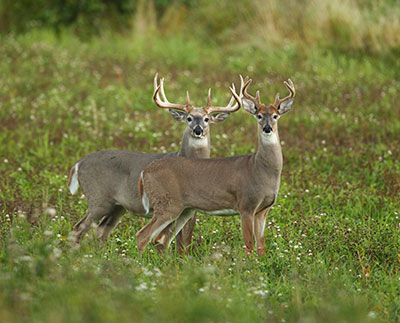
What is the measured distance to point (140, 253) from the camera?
6.02m

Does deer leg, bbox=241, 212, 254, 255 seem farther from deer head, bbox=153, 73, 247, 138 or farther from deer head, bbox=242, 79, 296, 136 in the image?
deer head, bbox=153, 73, 247, 138

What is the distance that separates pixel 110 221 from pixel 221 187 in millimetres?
1290

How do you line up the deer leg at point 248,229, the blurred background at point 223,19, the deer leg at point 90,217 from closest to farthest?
the deer leg at point 248,229, the deer leg at point 90,217, the blurred background at point 223,19

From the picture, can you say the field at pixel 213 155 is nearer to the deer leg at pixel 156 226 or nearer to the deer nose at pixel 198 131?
the deer leg at pixel 156 226

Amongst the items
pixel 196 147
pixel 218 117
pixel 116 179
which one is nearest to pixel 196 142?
pixel 196 147

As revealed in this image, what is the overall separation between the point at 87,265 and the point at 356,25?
1046 centimetres

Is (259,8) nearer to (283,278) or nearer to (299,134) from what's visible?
(299,134)

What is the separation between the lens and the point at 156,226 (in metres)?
6.20

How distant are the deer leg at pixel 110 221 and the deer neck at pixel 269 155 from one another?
4.79 ft

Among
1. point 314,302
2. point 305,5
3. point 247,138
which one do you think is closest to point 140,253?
point 314,302

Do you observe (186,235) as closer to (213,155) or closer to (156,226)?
(156,226)

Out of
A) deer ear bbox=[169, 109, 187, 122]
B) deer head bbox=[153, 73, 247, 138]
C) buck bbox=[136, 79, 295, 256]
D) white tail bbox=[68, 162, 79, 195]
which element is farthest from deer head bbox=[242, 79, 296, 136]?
white tail bbox=[68, 162, 79, 195]

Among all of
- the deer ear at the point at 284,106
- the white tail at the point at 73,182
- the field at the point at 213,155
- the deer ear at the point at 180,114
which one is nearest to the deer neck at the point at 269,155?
the deer ear at the point at 284,106

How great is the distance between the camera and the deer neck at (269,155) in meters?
6.27
